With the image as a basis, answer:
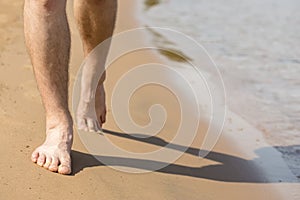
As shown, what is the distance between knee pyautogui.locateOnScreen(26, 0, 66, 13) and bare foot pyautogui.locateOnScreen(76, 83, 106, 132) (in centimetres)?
60

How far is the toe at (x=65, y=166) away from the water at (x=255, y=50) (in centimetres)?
111

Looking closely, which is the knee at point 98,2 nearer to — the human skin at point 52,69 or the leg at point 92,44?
the leg at point 92,44

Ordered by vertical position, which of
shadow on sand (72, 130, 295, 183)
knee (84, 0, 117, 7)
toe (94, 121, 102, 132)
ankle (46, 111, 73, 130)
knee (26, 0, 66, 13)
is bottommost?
shadow on sand (72, 130, 295, 183)

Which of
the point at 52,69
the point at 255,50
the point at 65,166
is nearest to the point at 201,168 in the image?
the point at 65,166

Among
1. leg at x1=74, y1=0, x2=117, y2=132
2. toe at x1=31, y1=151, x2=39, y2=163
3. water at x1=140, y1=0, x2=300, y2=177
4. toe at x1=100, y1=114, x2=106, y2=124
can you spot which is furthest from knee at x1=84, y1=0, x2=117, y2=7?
water at x1=140, y1=0, x2=300, y2=177

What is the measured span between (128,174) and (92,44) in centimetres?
61

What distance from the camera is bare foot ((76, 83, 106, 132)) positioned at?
310cm

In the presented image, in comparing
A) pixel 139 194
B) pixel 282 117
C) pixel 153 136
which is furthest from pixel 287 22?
pixel 139 194

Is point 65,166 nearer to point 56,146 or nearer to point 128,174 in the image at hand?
point 56,146

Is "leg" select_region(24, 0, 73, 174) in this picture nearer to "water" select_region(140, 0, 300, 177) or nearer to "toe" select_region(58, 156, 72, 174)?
"toe" select_region(58, 156, 72, 174)

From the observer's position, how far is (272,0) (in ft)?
20.3

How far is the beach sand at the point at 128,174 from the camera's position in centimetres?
263

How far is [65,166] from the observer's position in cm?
267

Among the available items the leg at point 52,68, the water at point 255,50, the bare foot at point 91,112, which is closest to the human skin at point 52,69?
the leg at point 52,68
